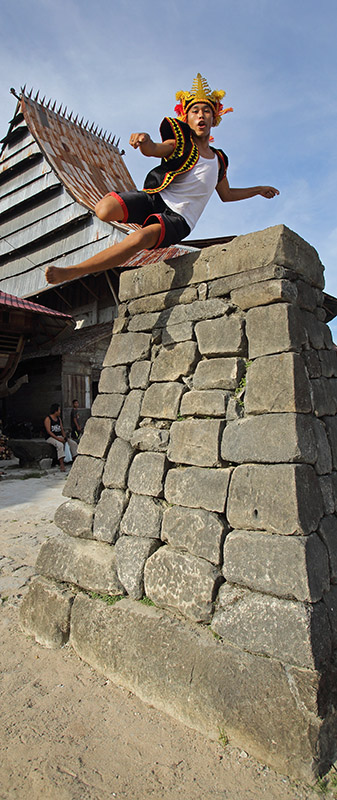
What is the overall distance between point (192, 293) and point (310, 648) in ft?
6.73

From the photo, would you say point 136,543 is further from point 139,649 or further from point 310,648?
point 310,648

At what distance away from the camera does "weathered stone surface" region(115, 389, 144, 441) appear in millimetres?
3016

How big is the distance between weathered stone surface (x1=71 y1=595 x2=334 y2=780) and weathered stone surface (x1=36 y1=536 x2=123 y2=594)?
127 millimetres

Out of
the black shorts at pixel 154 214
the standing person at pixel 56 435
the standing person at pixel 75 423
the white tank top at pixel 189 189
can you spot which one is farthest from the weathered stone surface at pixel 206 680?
the standing person at pixel 75 423

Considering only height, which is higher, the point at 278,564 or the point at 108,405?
the point at 108,405

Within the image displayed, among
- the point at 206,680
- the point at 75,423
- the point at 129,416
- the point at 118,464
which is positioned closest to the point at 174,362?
the point at 129,416

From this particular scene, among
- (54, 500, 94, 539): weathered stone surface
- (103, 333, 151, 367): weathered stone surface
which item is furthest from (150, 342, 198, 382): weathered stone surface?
(54, 500, 94, 539): weathered stone surface

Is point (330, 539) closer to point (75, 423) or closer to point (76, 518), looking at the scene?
point (76, 518)

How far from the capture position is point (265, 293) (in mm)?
2498

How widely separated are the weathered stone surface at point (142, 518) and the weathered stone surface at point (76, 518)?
31cm

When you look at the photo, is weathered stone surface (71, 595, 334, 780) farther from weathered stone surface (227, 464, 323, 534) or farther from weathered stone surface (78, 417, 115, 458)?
weathered stone surface (78, 417, 115, 458)

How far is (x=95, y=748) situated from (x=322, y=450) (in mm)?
1841

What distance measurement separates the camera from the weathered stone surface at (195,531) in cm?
239

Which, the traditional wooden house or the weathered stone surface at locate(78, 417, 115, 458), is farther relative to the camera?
the traditional wooden house
